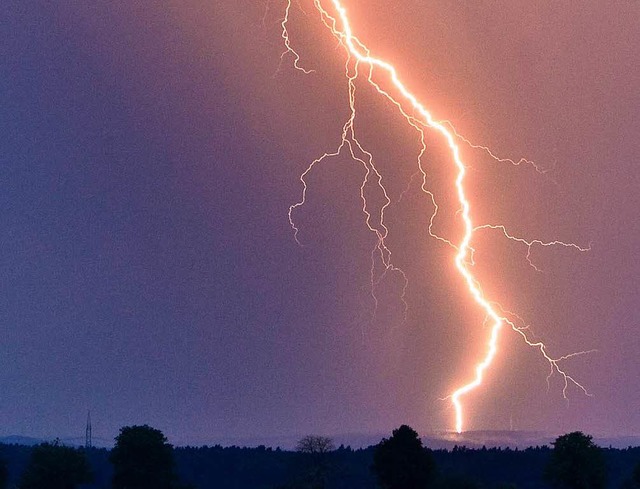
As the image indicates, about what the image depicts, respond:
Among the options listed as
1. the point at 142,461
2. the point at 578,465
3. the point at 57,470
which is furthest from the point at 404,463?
the point at 57,470

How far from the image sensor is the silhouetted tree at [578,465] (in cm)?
→ 6272

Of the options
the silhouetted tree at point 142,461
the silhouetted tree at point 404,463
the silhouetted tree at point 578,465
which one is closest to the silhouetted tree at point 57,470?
the silhouetted tree at point 142,461

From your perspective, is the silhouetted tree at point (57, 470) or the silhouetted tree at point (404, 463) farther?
the silhouetted tree at point (57, 470)

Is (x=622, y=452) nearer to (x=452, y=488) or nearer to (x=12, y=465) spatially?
(x=452, y=488)

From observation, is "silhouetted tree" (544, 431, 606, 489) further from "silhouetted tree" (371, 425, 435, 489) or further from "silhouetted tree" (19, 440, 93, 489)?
"silhouetted tree" (19, 440, 93, 489)

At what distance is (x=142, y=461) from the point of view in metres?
65.0

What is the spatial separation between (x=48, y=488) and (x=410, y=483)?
60.5 ft

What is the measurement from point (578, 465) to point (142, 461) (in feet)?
71.9

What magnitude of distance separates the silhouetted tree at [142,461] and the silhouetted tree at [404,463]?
1067 centimetres

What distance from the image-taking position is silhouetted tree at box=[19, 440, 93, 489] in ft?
213

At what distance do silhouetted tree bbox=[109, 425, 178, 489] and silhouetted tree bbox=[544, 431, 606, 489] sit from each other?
19.4m

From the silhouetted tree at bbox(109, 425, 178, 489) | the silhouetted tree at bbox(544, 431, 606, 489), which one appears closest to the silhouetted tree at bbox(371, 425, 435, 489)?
the silhouetted tree at bbox(544, 431, 606, 489)

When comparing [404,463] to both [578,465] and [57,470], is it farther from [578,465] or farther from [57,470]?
[57,470]

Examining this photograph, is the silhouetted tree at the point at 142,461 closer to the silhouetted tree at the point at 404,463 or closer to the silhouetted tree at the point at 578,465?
the silhouetted tree at the point at 404,463
